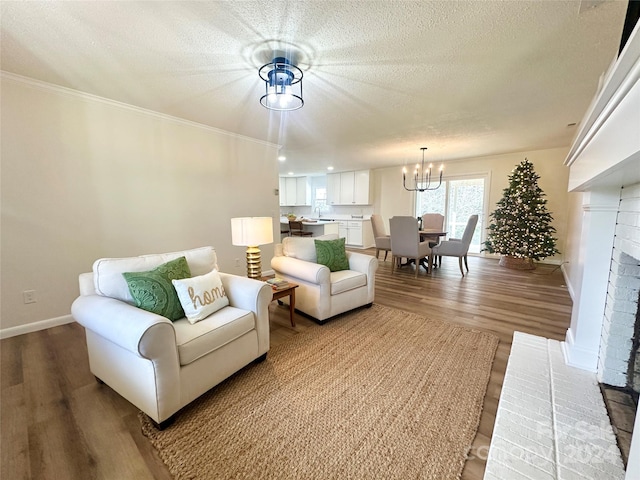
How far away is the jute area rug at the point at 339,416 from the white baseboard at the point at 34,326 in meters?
1.96

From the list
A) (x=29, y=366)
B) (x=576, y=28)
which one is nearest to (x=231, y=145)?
(x=29, y=366)

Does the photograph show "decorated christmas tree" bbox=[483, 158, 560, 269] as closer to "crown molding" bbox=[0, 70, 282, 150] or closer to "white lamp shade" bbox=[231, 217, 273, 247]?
"white lamp shade" bbox=[231, 217, 273, 247]

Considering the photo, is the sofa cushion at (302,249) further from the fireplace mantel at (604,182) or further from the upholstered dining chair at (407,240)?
the fireplace mantel at (604,182)

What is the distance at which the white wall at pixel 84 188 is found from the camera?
236 cm

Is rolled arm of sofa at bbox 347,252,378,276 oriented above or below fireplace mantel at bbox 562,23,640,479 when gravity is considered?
below

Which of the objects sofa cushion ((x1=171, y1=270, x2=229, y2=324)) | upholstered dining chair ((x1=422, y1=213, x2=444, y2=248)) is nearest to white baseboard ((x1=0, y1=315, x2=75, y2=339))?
sofa cushion ((x1=171, y1=270, x2=229, y2=324))

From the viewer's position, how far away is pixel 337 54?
1.95m

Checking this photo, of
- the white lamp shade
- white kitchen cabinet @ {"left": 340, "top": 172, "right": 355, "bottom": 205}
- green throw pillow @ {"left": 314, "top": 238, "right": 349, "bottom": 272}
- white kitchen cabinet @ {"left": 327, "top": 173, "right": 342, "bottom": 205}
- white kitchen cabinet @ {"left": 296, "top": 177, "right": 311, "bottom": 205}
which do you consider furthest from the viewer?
white kitchen cabinet @ {"left": 296, "top": 177, "right": 311, "bottom": 205}

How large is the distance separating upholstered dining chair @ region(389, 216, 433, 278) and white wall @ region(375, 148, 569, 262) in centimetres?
265

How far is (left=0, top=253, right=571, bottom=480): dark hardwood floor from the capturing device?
1198 millimetres

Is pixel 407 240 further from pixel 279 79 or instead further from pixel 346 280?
pixel 279 79

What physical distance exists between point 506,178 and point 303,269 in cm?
526

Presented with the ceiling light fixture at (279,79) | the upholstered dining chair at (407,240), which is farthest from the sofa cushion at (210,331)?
the upholstered dining chair at (407,240)

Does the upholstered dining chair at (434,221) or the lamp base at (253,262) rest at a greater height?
the upholstered dining chair at (434,221)
